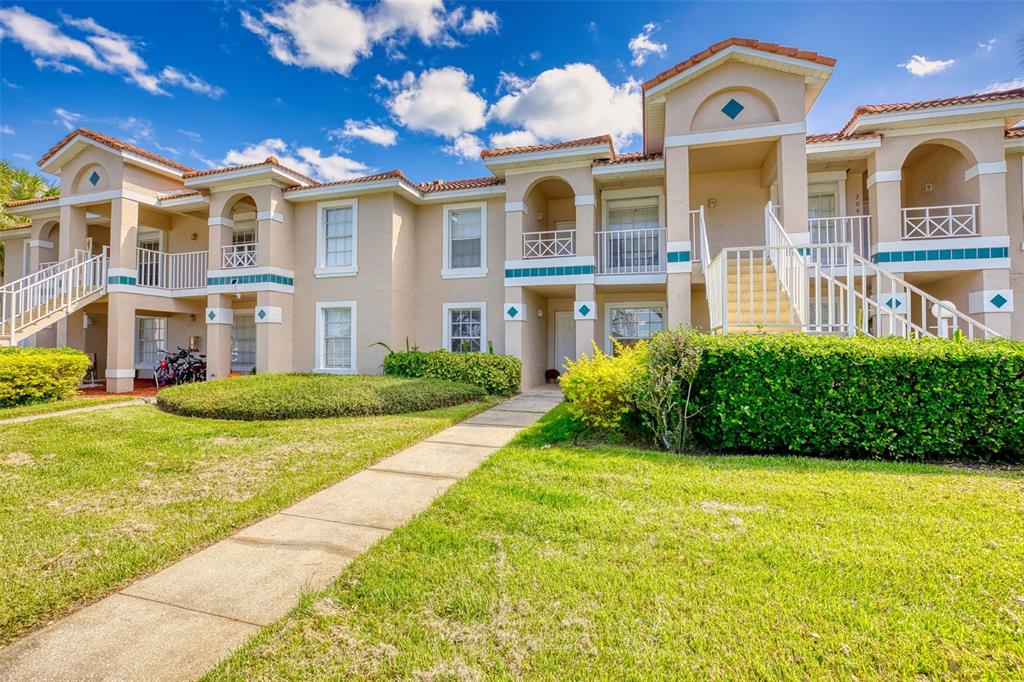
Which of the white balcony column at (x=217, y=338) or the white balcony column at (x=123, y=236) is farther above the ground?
the white balcony column at (x=123, y=236)

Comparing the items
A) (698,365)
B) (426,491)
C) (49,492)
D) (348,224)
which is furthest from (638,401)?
(348,224)

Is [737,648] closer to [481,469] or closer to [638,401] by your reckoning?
[481,469]

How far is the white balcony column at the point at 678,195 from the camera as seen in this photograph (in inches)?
412

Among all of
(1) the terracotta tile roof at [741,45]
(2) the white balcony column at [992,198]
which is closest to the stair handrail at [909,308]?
(2) the white balcony column at [992,198]

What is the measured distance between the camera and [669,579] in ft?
9.11

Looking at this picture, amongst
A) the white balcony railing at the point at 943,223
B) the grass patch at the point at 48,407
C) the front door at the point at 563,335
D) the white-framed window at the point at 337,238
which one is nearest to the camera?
the grass patch at the point at 48,407

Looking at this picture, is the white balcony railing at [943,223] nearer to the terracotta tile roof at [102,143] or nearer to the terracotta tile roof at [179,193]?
the terracotta tile roof at [179,193]

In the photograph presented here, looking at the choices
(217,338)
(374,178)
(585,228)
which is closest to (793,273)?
(585,228)


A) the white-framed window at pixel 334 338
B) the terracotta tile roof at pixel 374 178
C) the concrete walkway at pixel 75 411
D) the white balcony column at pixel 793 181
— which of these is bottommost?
the concrete walkway at pixel 75 411

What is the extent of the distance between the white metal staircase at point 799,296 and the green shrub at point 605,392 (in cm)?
209

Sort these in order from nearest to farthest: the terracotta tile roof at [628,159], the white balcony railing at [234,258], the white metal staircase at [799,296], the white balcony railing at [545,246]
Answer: the white metal staircase at [799,296]
the terracotta tile roof at [628,159]
the white balcony railing at [545,246]
the white balcony railing at [234,258]

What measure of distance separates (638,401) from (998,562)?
3.50 metres

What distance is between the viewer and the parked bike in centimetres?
1419

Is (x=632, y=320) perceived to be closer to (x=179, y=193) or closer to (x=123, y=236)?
(x=179, y=193)
